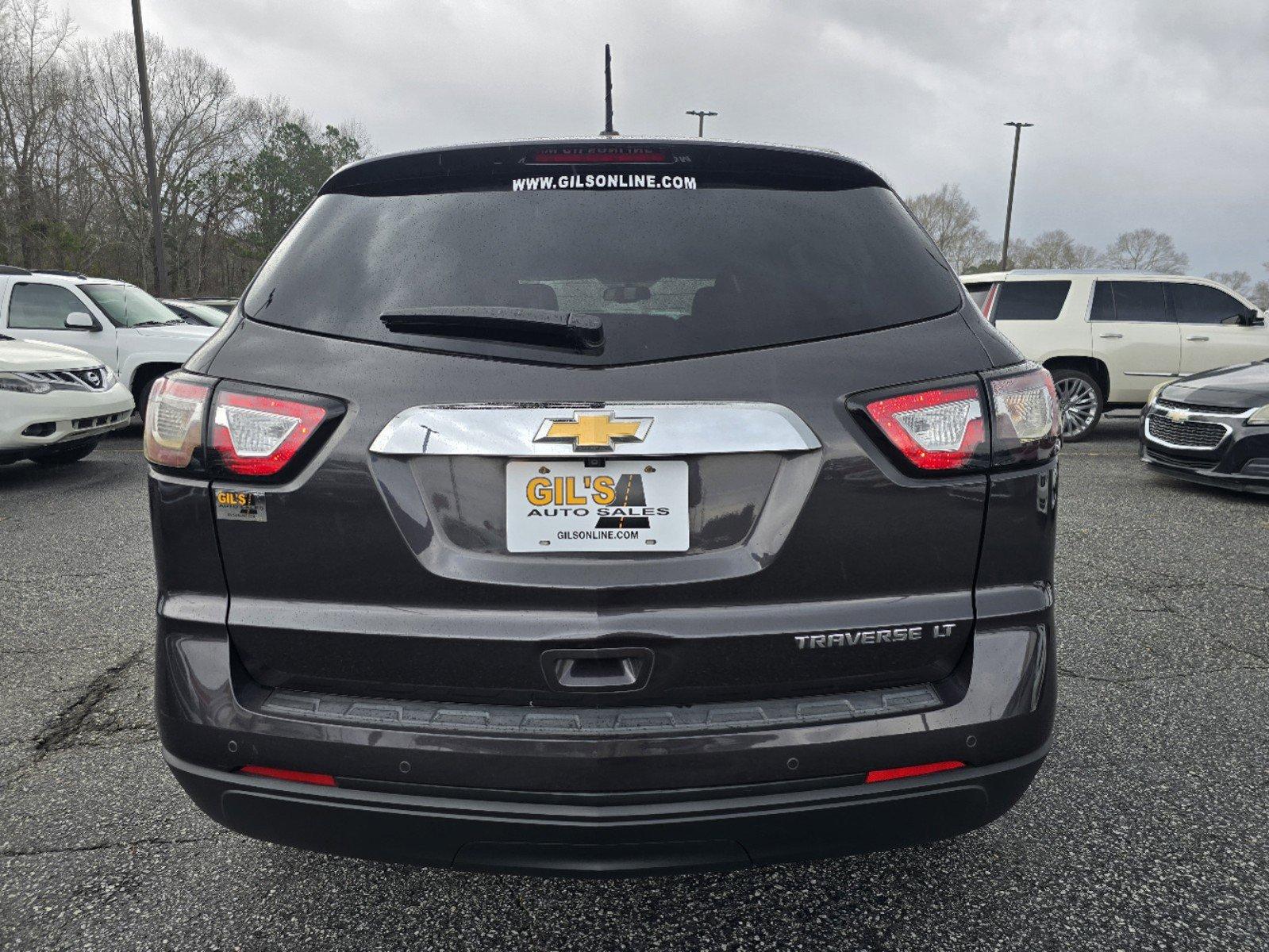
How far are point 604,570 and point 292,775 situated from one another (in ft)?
2.21

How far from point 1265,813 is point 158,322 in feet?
35.4

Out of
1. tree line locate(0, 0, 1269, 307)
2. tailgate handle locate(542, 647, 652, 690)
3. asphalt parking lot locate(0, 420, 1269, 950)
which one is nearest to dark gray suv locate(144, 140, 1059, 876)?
tailgate handle locate(542, 647, 652, 690)

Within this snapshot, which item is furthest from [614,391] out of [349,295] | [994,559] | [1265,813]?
[1265,813]

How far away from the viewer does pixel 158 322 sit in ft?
33.5

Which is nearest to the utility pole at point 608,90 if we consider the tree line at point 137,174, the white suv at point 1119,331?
the white suv at point 1119,331

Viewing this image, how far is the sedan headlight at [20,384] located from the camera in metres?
7.16

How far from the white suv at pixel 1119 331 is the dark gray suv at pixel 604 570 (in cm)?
947

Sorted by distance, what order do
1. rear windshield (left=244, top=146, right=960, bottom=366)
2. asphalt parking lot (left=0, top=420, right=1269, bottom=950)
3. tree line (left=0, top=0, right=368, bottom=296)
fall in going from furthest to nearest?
tree line (left=0, top=0, right=368, bottom=296) < asphalt parking lot (left=0, top=420, right=1269, bottom=950) < rear windshield (left=244, top=146, right=960, bottom=366)

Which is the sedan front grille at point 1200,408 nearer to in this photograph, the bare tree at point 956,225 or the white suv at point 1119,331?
the white suv at point 1119,331

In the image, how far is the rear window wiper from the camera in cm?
158

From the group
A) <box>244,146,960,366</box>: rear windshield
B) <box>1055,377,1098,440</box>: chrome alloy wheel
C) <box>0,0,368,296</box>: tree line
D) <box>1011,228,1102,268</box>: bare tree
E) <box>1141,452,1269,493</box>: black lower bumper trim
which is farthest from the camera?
<box>1011,228,1102,268</box>: bare tree

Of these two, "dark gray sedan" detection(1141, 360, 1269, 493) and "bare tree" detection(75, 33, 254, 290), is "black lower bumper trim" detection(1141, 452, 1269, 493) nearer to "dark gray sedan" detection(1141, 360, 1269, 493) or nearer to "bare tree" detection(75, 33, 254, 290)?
"dark gray sedan" detection(1141, 360, 1269, 493)

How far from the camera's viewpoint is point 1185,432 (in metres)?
7.02

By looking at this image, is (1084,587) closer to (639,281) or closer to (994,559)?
(994,559)
